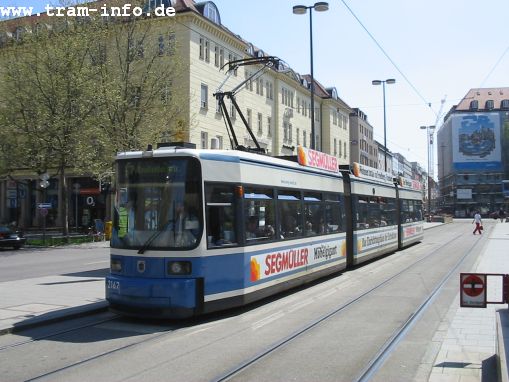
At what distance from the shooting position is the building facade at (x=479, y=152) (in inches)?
4638

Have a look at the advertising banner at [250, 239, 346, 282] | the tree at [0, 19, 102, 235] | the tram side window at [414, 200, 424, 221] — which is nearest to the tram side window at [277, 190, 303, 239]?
the advertising banner at [250, 239, 346, 282]

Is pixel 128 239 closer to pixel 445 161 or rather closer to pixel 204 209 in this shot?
pixel 204 209

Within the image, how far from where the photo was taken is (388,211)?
2144 cm

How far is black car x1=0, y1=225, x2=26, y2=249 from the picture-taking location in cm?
2845

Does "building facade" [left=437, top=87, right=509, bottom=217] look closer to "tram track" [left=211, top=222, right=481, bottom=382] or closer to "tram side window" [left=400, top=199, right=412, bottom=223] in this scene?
"tram side window" [left=400, top=199, right=412, bottom=223]

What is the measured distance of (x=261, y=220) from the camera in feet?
34.0

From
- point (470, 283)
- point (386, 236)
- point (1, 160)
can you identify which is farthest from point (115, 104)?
point (470, 283)

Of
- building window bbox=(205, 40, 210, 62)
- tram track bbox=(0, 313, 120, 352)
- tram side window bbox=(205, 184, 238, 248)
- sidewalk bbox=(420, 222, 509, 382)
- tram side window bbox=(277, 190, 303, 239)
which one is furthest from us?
building window bbox=(205, 40, 210, 62)

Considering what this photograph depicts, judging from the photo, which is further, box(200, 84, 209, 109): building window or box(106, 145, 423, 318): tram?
box(200, 84, 209, 109): building window

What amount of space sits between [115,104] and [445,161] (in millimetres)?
118679

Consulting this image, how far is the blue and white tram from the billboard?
11710 cm

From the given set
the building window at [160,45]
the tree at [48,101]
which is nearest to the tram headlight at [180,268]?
the tree at [48,101]

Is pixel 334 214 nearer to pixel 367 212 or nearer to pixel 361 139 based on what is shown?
pixel 367 212

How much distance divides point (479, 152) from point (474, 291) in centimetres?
12044
